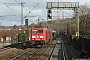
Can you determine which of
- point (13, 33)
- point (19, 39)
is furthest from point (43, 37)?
point (13, 33)

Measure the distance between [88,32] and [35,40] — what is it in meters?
10.9

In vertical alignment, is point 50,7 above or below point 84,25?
above

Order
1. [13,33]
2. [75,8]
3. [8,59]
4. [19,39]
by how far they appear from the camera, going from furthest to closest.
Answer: [13,33] → [19,39] → [75,8] → [8,59]

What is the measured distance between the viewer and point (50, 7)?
44.6 meters

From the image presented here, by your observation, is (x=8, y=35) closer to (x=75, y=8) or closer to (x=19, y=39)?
(x=19, y=39)

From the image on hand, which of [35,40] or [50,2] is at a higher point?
[50,2]

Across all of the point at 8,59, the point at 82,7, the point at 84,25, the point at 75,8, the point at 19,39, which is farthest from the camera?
the point at 19,39

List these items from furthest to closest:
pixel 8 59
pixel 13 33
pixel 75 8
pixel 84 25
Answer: pixel 13 33 < pixel 84 25 < pixel 75 8 < pixel 8 59

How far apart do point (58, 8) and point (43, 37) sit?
8131 mm

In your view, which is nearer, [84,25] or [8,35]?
[84,25]

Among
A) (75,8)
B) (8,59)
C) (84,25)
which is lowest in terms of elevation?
(8,59)

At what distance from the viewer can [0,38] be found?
86.6 metres

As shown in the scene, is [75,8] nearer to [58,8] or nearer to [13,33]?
[58,8]

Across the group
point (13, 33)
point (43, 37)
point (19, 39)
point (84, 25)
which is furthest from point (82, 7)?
point (13, 33)
